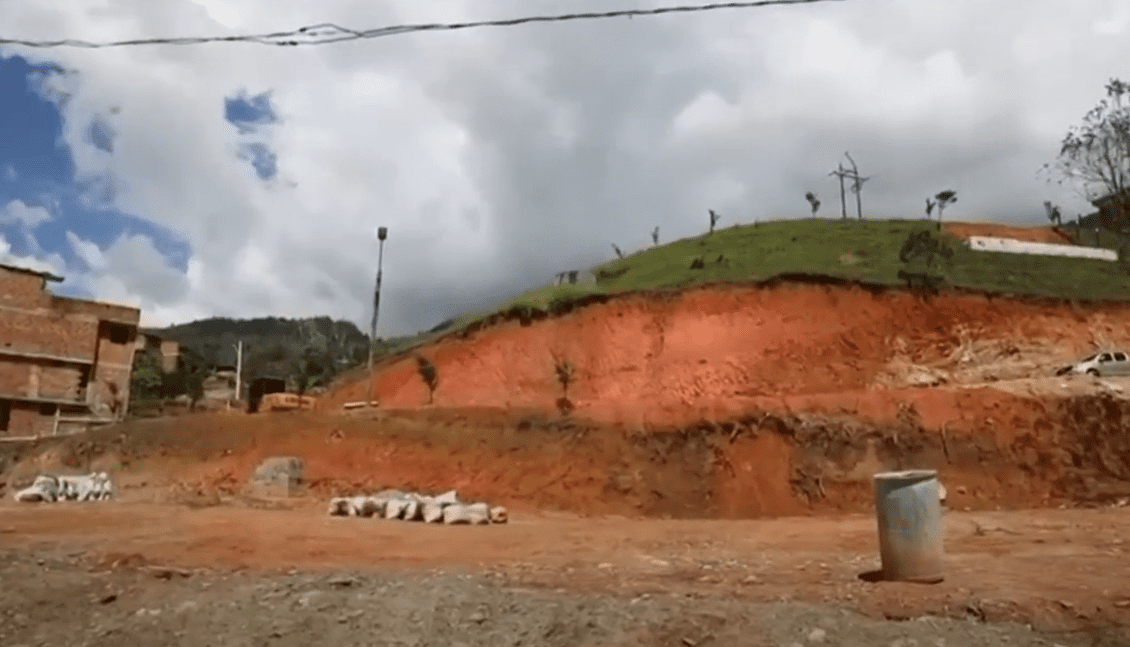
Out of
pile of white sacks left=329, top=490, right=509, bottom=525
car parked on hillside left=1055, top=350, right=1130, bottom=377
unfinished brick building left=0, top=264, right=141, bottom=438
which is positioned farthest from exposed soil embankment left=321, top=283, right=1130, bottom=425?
unfinished brick building left=0, top=264, right=141, bottom=438

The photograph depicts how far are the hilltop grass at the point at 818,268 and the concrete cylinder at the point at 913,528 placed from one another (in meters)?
25.6

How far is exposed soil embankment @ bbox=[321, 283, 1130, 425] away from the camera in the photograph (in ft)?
99.8

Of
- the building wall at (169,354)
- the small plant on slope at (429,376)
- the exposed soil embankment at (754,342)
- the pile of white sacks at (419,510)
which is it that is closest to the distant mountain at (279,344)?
the building wall at (169,354)

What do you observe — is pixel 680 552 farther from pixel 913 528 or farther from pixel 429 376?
pixel 429 376

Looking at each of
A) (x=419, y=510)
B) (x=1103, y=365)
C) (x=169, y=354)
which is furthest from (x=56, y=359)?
(x=1103, y=365)

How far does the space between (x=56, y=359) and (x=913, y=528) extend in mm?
43162

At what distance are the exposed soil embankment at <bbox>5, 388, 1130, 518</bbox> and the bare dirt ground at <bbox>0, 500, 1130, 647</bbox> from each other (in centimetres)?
599

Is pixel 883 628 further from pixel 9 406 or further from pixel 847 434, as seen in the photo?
pixel 9 406

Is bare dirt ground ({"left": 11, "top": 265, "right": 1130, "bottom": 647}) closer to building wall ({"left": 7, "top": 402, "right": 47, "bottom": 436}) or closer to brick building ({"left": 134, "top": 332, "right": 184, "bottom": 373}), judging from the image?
building wall ({"left": 7, "top": 402, "right": 47, "bottom": 436})

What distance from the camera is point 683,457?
2092 centimetres

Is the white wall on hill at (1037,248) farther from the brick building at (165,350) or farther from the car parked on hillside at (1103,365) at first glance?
the brick building at (165,350)

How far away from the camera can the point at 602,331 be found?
34094 mm

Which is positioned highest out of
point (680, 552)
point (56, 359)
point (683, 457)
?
point (56, 359)

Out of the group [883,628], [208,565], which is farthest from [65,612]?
[883,628]
